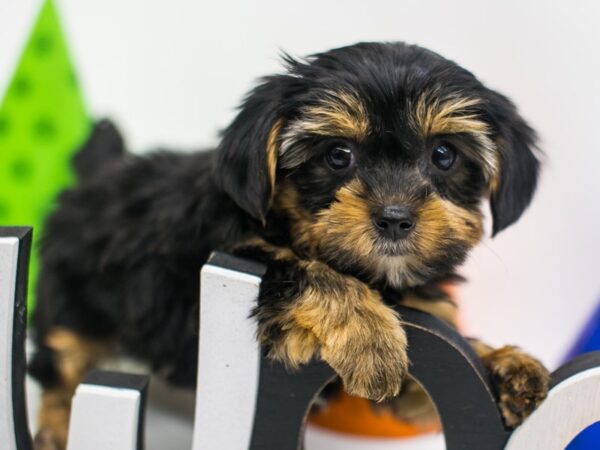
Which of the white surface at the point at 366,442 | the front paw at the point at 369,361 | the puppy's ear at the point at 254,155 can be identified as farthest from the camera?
the white surface at the point at 366,442

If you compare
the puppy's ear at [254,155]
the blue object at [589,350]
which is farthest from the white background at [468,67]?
the puppy's ear at [254,155]

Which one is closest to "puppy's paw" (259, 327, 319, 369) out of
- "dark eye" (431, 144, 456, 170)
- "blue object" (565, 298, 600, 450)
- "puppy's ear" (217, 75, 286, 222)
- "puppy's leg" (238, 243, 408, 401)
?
"puppy's leg" (238, 243, 408, 401)

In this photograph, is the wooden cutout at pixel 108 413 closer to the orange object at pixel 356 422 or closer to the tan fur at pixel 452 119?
the tan fur at pixel 452 119

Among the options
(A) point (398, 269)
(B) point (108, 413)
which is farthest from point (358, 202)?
(B) point (108, 413)

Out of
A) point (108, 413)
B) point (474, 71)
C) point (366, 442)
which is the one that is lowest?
point (366, 442)

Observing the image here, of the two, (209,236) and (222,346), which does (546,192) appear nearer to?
(209,236)

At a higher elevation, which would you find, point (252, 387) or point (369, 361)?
point (369, 361)

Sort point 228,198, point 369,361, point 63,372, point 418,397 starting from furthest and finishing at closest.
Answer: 1. point 63,372
2. point 418,397
3. point 228,198
4. point 369,361

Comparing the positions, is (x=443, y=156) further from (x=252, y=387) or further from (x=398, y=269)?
(x=252, y=387)
